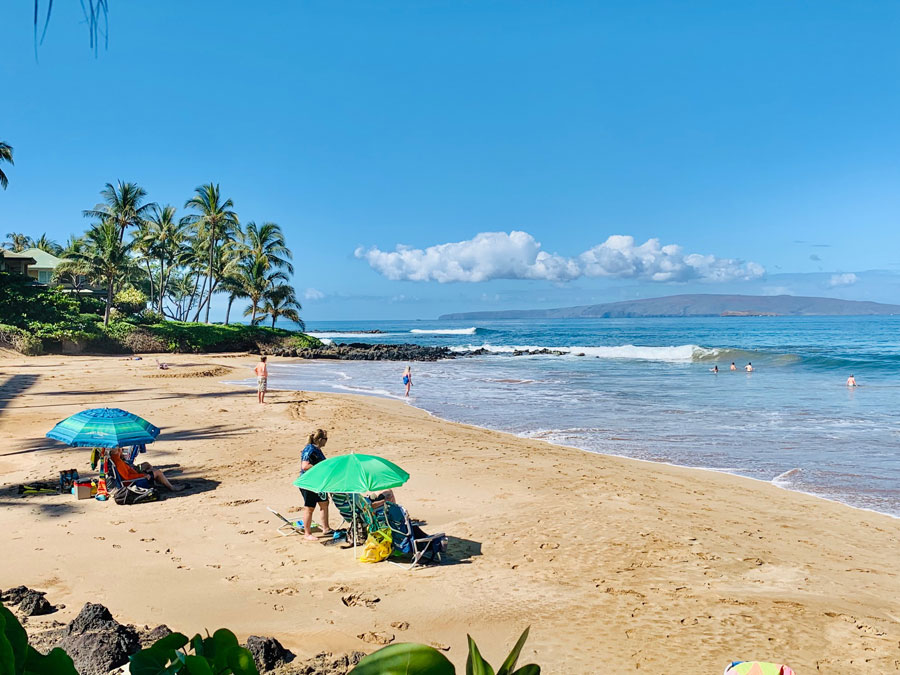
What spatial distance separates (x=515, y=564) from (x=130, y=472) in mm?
5917

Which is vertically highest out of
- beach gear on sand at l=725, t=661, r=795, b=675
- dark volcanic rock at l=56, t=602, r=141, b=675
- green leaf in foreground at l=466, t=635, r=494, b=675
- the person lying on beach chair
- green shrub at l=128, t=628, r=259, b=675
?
green leaf in foreground at l=466, t=635, r=494, b=675

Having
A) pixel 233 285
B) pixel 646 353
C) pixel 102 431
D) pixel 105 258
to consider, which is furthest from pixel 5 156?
pixel 646 353

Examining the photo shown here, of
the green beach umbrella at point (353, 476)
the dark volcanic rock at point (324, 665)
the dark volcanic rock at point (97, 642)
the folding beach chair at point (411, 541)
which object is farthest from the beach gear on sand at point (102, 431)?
the dark volcanic rock at point (324, 665)

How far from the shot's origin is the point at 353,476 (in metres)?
7.29

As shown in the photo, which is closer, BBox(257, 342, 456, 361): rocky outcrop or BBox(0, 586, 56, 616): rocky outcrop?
BBox(0, 586, 56, 616): rocky outcrop

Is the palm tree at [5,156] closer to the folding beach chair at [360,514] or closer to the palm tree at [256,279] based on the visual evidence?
the palm tree at [256,279]

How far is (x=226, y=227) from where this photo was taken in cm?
5097

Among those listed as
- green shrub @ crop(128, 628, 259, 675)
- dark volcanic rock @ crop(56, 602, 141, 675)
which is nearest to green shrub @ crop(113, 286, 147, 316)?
dark volcanic rock @ crop(56, 602, 141, 675)

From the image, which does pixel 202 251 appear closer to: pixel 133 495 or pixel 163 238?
pixel 163 238

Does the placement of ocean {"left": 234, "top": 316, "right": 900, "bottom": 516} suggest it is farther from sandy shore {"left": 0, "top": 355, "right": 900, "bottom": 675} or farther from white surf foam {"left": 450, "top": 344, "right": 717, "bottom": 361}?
white surf foam {"left": 450, "top": 344, "right": 717, "bottom": 361}

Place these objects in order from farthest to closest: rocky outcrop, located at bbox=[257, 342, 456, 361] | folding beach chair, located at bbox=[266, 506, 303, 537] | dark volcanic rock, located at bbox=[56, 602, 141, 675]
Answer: rocky outcrop, located at bbox=[257, 342, 456, 361] → folding beach chair, located at bbox=[266, 506, 303, 537] → dark volcanic rock, located at bbox=[56, 602, 141, 675]

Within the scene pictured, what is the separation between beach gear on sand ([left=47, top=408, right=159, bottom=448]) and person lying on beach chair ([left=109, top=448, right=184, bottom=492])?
0.90 feet

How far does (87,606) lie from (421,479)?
6.38 metres

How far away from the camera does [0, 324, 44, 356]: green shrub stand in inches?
1319
